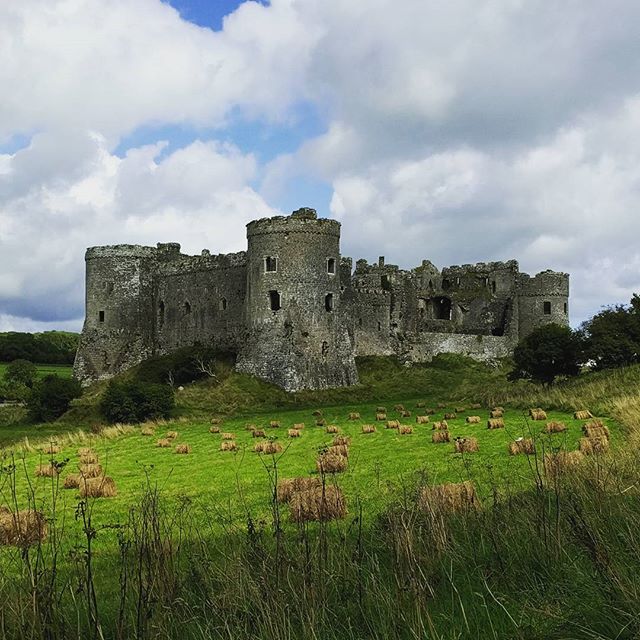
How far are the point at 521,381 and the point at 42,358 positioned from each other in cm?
6581

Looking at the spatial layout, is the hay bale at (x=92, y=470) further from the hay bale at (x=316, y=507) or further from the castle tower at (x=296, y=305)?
the castle tower at (x=296, y=305)

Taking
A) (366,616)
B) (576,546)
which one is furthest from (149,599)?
(576,546)

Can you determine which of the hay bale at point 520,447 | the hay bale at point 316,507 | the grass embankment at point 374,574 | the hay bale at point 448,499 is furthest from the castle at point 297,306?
the hay bale at point 448,499

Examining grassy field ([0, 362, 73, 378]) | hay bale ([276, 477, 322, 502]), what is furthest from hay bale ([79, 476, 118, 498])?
grassy field ([0, 362, 73, 378])

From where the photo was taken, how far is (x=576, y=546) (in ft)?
22.5

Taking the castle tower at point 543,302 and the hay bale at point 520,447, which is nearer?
the hay bale at point 520,447

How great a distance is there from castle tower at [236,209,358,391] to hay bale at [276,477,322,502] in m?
30.5

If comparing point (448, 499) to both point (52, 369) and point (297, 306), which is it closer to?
point (297, 306)

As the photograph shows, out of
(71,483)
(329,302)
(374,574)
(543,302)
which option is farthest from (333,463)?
(543,302)

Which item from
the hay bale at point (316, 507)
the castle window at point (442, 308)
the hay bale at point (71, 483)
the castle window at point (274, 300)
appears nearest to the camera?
the hay bale at point (316, 507)

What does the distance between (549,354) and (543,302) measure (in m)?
27.3

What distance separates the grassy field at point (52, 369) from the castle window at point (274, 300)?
31925 mm

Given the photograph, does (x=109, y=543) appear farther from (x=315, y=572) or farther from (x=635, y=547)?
(x=635, y=547)

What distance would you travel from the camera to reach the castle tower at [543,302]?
201 feet
